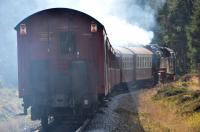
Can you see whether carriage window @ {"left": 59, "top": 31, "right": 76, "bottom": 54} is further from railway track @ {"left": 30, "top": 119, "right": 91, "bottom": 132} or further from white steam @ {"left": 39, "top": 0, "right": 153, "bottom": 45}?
white steam @ {"left": 39, "top": 0, "right": 153, "bottom": 45}

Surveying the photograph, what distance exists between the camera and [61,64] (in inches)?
672

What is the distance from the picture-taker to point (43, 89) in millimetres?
17016

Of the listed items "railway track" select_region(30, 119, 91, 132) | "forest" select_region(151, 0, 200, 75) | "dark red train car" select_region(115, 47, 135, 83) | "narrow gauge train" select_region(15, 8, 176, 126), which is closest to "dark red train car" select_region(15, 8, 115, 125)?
"narrow gauge train" select_region(15, 8, 176, 126)

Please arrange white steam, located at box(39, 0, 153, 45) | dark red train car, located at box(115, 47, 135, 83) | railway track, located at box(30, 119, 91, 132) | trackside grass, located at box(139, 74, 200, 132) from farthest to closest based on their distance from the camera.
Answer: white steam, located at box(39, 0, 153, 45) → dark red train car, located at box(115, 47, 135, 83) → railway track, located at box(30, 119, 91, 132) → trackside grass, located at box(139, 74, 200, 132)

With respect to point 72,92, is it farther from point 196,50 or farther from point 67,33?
point 196,50

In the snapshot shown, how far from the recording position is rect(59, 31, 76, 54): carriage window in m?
17.1

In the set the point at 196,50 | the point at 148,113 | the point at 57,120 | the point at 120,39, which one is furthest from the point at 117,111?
the point at 196,50

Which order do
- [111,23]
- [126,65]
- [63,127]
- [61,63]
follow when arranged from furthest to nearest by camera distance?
[111,23] < [126,65] < [63,127] < [61,63]

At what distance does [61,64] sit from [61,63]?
0.04m

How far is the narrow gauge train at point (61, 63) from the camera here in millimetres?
16953

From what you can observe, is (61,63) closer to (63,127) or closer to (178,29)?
(63,127)

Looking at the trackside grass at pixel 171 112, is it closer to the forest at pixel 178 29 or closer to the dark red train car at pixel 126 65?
the dark red train car at pixel 126 65

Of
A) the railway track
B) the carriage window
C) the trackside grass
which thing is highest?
the carriage window

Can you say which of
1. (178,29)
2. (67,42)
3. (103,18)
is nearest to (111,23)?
(103,18)
